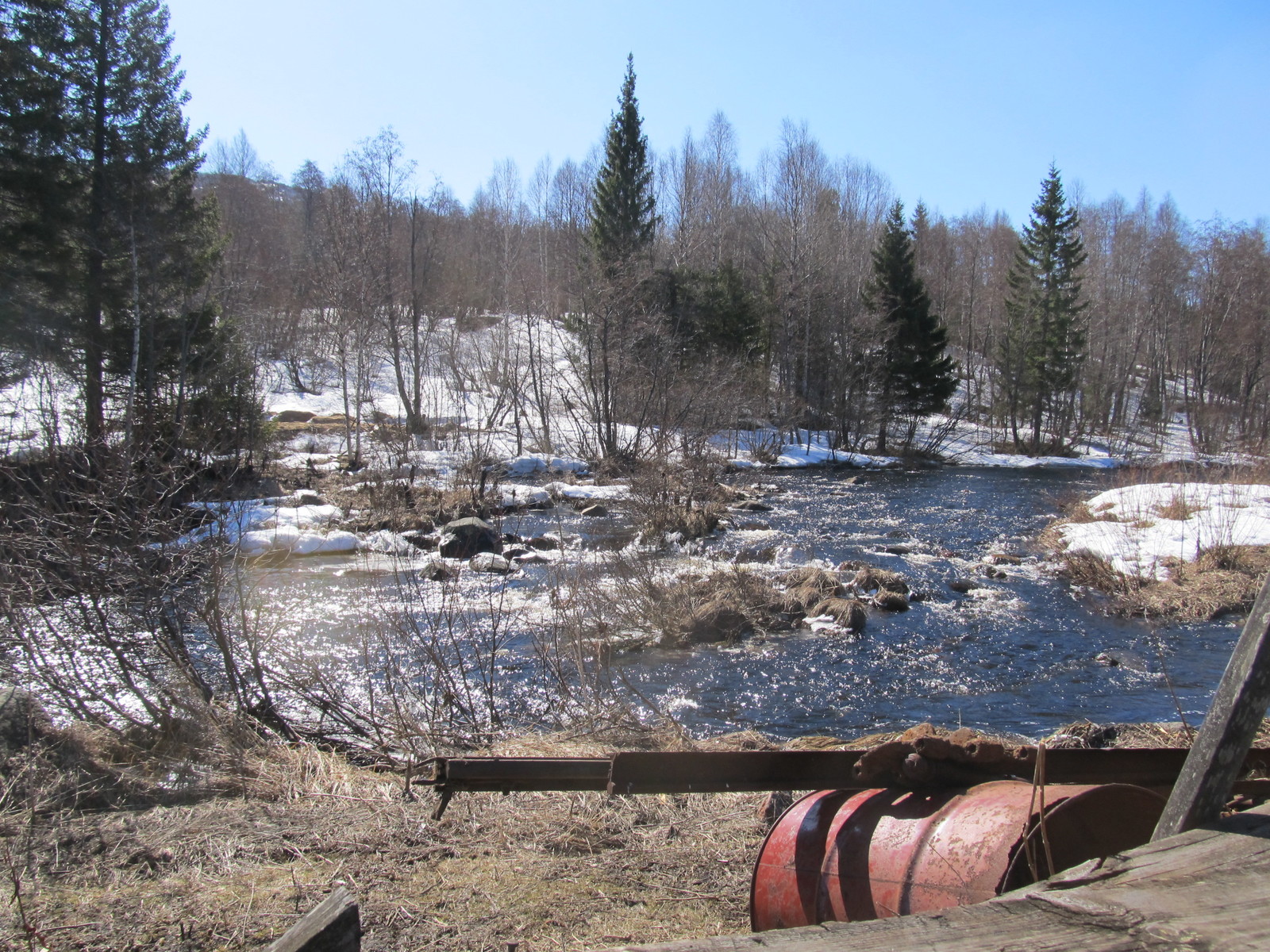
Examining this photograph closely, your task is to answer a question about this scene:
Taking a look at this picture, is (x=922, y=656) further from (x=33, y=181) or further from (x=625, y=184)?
(x=625, y=184)

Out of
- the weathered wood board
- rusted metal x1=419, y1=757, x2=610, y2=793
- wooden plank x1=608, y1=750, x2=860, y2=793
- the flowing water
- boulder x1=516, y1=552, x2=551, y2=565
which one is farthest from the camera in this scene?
boulder x1=516, y1=552, x2=551, y2=565

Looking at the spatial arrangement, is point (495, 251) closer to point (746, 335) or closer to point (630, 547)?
point (746, 335)

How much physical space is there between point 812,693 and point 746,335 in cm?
3263

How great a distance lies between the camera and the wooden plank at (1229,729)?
1.69 meters

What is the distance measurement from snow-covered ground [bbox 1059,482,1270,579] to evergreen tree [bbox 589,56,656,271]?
24.8 metres

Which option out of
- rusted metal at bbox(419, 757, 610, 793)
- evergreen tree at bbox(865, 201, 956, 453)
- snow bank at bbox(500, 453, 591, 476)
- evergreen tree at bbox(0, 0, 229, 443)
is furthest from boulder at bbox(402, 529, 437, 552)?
evergreen tree at bbox(865, 201, 956, 453)

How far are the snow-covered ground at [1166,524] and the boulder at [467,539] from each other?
1085 cm

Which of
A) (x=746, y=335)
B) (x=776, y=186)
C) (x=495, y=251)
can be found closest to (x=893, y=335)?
(x=746, y=335)

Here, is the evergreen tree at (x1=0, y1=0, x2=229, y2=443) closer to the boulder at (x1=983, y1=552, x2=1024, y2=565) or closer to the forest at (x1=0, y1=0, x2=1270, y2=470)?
the forest at (x1=0, y1=0, x2=1270, y2=470)

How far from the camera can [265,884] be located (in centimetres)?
349

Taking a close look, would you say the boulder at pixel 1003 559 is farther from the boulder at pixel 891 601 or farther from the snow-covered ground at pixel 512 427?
the snow-covered ground at pixel 512 427

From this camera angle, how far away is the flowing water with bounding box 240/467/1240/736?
28.6 ft

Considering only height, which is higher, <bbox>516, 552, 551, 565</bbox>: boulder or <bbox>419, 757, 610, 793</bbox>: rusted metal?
<bbox>419, 757, 610, 793</bbox>: rusted metal

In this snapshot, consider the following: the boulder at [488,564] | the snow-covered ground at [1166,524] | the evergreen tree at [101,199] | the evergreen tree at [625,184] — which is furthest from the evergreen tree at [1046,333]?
the evergreen tree at [101,199]
